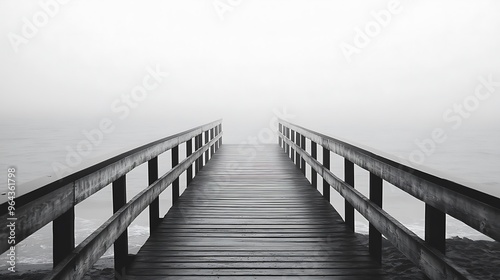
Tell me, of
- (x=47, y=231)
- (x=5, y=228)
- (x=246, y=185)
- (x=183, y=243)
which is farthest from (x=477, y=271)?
(x=47, y=231)

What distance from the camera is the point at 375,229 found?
3.80m

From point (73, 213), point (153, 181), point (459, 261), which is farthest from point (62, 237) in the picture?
point (459, 261)

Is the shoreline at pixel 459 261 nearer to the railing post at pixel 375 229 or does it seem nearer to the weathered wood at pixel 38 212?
the railing post at pixel 375 229

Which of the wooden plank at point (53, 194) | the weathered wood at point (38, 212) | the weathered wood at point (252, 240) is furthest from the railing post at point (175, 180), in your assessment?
the weathered wood at point (38, 212)

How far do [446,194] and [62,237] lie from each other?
1964mm

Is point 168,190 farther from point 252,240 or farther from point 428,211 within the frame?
point 428,211

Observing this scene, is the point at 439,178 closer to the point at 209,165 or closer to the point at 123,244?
the point at 123,244

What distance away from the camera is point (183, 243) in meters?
4.36

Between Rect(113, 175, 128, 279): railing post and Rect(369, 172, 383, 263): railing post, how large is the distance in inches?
78.1

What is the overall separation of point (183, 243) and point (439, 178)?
2696mm

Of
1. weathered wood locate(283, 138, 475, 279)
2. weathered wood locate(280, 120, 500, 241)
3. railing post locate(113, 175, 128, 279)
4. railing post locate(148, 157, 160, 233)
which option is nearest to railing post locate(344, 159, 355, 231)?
weathered wood locate(283, 138, 475, 279)

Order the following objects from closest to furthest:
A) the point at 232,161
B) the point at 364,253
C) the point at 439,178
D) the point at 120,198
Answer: the point at 439,178 → the point at 120,198 → the point at 364,253 → the point at 232,161

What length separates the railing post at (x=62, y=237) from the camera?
229 cm

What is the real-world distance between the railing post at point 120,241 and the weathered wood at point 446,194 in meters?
1.99
